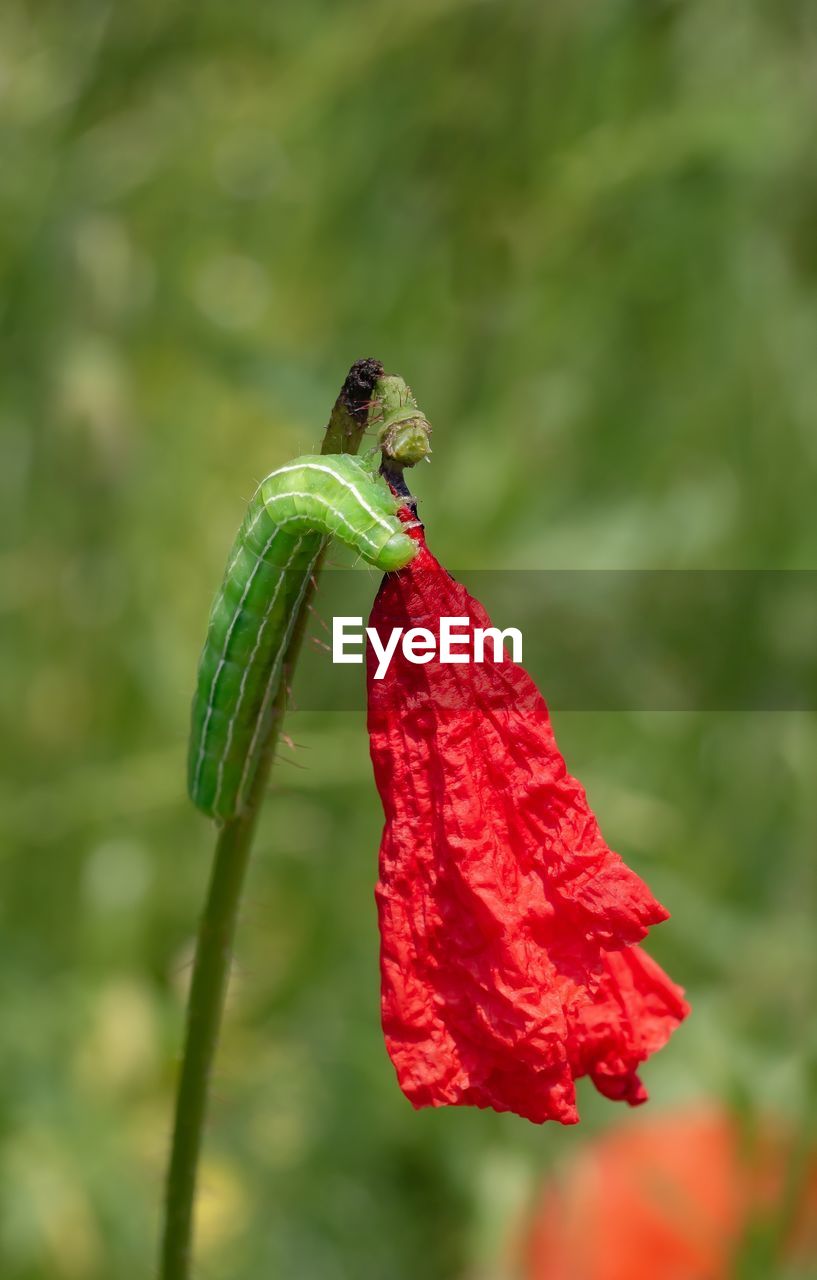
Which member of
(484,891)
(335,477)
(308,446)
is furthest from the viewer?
(308,446)

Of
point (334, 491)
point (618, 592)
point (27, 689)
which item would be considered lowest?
point (334, 491)

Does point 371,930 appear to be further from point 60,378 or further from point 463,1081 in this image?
point 463,1081

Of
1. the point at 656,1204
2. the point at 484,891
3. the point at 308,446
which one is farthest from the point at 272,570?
the point at 656,1204

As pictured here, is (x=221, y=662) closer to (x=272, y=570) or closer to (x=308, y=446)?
(x=272, y=570)

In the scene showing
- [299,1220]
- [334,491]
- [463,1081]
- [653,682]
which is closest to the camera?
[334,491]

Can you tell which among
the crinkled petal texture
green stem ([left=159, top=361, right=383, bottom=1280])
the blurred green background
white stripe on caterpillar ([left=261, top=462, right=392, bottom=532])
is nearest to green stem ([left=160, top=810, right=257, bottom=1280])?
green stem ([left=159, top=361, right=383, bottom=1280])

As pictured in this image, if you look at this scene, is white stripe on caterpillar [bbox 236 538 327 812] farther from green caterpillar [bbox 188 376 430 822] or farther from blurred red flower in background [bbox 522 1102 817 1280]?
blurred red flower in background [bbox 522 1102 817 1280]

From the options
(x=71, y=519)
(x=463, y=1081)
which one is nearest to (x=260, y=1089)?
(x=71, y=519)
